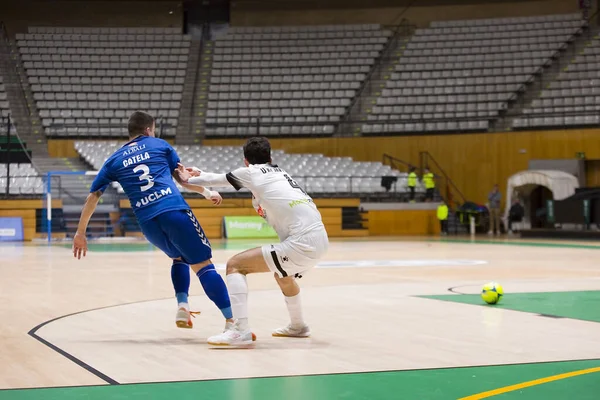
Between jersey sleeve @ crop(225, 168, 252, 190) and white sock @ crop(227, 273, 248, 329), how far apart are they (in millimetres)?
695

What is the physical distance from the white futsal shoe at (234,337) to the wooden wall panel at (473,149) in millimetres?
25726

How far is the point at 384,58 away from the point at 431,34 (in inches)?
85.5

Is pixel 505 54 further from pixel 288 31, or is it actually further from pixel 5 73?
pixel 5 73

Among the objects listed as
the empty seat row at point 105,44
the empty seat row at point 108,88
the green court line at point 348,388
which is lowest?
the green court line at point 348,388

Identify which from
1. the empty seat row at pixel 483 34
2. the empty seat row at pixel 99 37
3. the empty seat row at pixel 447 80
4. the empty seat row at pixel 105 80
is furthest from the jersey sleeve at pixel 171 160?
the empty seat row at pixel 99 37

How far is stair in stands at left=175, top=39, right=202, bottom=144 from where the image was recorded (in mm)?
33812

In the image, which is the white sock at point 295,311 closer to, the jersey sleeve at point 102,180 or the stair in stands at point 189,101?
the jersey sleeve at point 102,180

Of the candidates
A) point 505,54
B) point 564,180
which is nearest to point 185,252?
point 564,180

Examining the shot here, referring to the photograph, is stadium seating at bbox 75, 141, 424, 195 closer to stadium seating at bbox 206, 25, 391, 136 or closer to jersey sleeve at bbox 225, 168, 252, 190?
stadium seating at bbox 206, 25, 391, 136

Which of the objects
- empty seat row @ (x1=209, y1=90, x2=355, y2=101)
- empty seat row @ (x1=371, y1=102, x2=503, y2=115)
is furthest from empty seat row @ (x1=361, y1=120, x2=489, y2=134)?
empty seat row @ (x1=209, y1=90, x2=355, y2=101)

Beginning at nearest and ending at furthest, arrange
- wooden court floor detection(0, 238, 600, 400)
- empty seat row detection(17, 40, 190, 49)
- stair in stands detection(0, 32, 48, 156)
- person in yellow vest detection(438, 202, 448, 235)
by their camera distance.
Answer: wooden court floor detection(0, 238, 600, 400) < person in yellow vest detection(438, 202, 448, 235) < stair in stands detection(0, 32, 48, 156) < empty seat row detection(17, 40, 190, 49)

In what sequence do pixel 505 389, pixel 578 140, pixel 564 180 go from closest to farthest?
pixel 505 389, pixel 564 180, pixel 578 140

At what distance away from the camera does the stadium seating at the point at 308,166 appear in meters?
29.9

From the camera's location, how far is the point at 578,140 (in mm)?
30484
